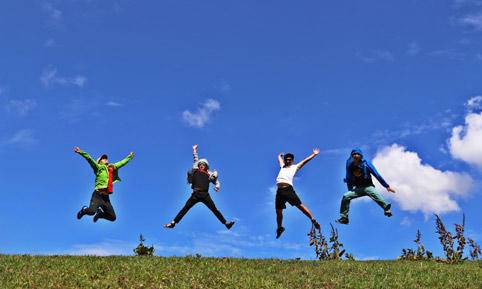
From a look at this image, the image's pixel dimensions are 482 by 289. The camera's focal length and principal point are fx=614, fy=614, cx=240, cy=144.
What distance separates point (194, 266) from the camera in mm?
14578

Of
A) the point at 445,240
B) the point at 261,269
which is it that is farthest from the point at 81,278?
the point at 445,240

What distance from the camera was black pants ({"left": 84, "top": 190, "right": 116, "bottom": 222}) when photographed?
746 inches

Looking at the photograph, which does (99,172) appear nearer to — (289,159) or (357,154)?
(289,159)

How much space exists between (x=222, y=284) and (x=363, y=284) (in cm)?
304

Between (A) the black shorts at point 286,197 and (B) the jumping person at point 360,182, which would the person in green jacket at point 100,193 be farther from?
(B) the jumping person at point 360,182

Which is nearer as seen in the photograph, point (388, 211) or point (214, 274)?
point (214, 274)

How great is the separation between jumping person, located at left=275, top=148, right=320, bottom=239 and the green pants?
3.64 feet

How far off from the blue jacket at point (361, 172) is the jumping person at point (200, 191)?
156 inches

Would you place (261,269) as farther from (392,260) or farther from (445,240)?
(445,240)

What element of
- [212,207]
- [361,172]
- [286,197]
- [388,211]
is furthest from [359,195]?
[212,207]

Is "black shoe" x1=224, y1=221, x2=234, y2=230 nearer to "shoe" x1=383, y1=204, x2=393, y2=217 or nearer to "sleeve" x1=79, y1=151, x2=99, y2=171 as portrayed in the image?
"sleeve" x1=79, y1=151, x2=99, y2=171

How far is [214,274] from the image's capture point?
13.7 meters

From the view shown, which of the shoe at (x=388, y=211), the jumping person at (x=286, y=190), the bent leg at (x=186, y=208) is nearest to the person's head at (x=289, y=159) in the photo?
the jumping person at (x=286, y=190)

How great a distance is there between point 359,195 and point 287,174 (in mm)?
2313
